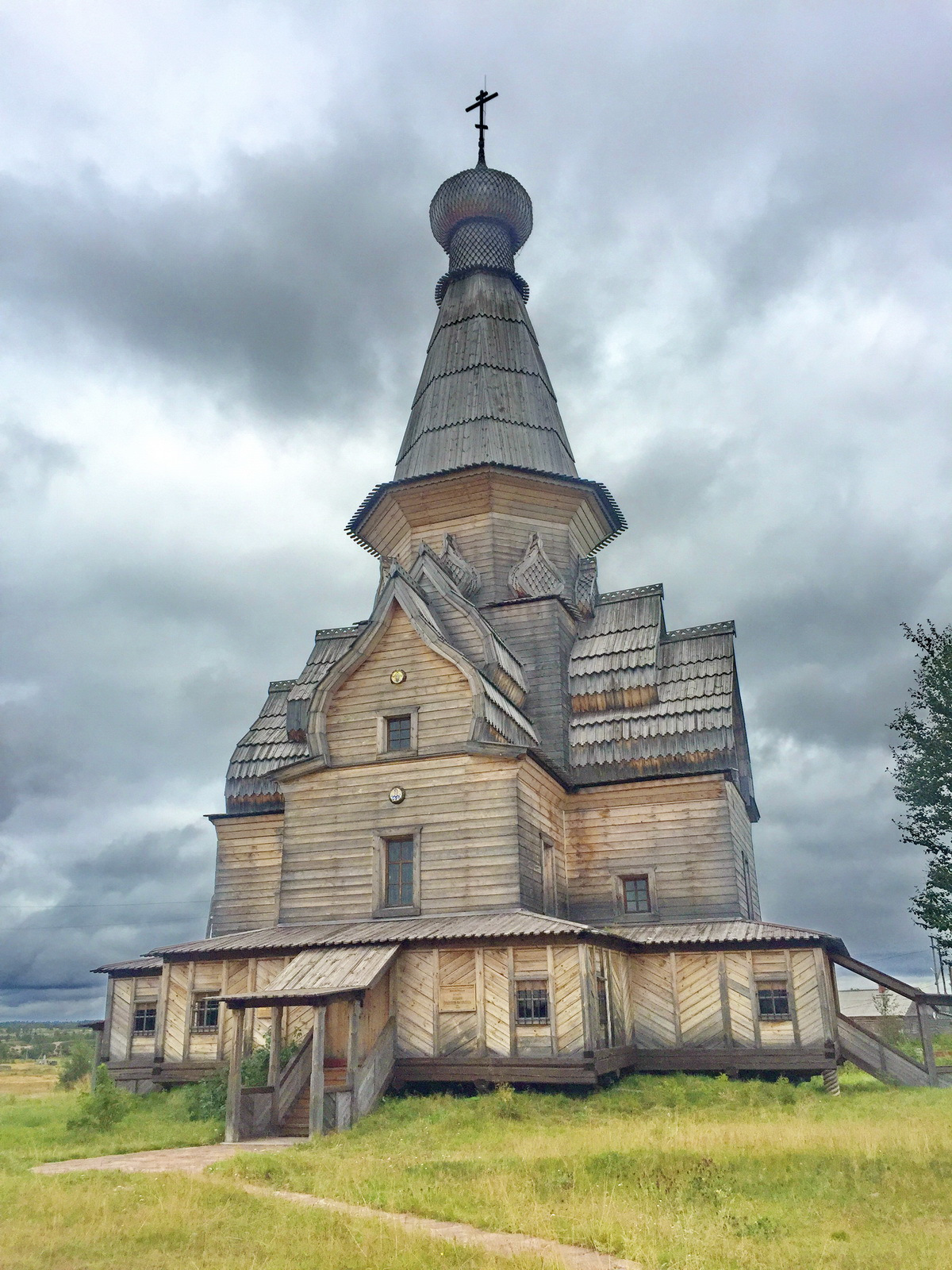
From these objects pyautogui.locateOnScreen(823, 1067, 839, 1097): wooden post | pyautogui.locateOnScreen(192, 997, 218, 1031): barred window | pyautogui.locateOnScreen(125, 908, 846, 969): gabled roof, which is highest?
pyautogui.locateOnScreen(125, 908, 846, 969): gabled roof

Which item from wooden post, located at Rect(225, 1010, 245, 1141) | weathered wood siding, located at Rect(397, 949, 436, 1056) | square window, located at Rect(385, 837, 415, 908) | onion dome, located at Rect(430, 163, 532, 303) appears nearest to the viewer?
wooden post, located at Rect(225, 1010, 245, 1141)

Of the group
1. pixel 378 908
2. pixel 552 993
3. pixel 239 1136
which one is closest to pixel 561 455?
pixel 378 908

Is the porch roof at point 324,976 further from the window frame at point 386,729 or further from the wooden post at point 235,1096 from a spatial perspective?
the window frame at point 386,729

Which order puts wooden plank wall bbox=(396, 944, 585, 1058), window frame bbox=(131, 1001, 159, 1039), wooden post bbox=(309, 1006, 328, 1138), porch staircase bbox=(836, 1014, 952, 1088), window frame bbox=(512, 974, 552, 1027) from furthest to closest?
window frame bbox=(131, 1001, 159, 1039), porch staircase bbox=(836, 1014, 952, 1088), window frame bbox=(512, 974, 552, 1027), wooden plank wall bbox=(396, 944, 585, 1058), wooden post bbox=(309, 1006, 328, 1138)

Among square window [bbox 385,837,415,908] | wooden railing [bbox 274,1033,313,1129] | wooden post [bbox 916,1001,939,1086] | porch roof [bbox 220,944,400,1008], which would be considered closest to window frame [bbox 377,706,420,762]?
square window [bbox 385,837,415,908]

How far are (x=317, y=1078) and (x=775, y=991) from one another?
1044cm

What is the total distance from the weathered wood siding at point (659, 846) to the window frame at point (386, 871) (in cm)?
537

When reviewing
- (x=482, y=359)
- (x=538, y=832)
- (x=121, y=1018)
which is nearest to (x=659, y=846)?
(x=538, y=832)

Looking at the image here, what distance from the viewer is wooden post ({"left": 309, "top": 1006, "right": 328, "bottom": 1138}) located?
17547 millimetres

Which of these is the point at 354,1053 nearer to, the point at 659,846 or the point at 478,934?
the point at 478,934

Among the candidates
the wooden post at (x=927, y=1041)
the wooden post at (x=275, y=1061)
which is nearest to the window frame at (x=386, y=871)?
the wooden post at (x=275, y=1061)

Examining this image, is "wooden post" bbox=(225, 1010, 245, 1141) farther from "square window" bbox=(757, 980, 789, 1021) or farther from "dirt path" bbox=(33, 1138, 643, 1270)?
"square window" bbox=(757, 980, 789, 1021)

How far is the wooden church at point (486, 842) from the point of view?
20250 millimetres

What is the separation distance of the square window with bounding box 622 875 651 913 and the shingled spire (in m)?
12.6
